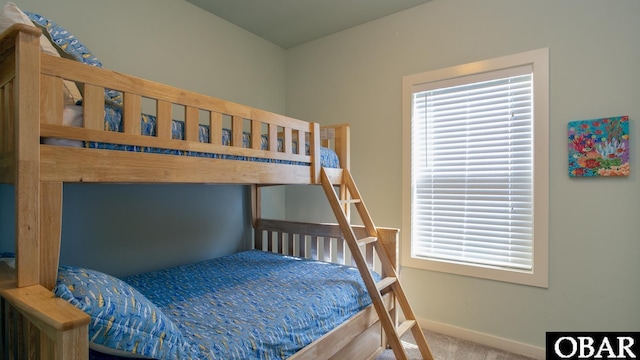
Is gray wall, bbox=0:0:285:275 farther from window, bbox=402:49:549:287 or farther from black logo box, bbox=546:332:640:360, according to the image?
black logo box, bbox=546:332:640:360

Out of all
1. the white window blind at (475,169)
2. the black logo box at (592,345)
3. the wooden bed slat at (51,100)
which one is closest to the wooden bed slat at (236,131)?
the wooden bed slat at (51,100)

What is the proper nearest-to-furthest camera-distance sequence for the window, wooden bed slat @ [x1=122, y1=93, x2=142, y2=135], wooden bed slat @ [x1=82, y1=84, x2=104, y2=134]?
wooden bed slat @ [x1=82, y1=84, x2=104, y2=134]
wooden bed slat @ [x1=122, y1=93, x2=142, y2=135]
the window

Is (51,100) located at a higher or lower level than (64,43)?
lower

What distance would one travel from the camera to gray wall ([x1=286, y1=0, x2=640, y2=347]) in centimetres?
197

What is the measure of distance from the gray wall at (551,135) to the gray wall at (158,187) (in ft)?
3.75

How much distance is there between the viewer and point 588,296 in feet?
6.79

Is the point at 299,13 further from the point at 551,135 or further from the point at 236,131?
the point at 551,135

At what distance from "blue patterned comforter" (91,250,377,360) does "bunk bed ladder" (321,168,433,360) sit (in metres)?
0.12

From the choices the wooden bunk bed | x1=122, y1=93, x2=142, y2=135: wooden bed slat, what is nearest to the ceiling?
the wooden bunk bed

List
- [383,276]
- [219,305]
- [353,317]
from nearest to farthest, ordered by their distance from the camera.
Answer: [219,305] → [353,317] → [383,276]

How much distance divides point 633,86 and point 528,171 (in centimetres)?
73

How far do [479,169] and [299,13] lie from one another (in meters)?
1.99

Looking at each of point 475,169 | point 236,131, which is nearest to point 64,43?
point 236,131

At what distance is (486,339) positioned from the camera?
2396 mm
